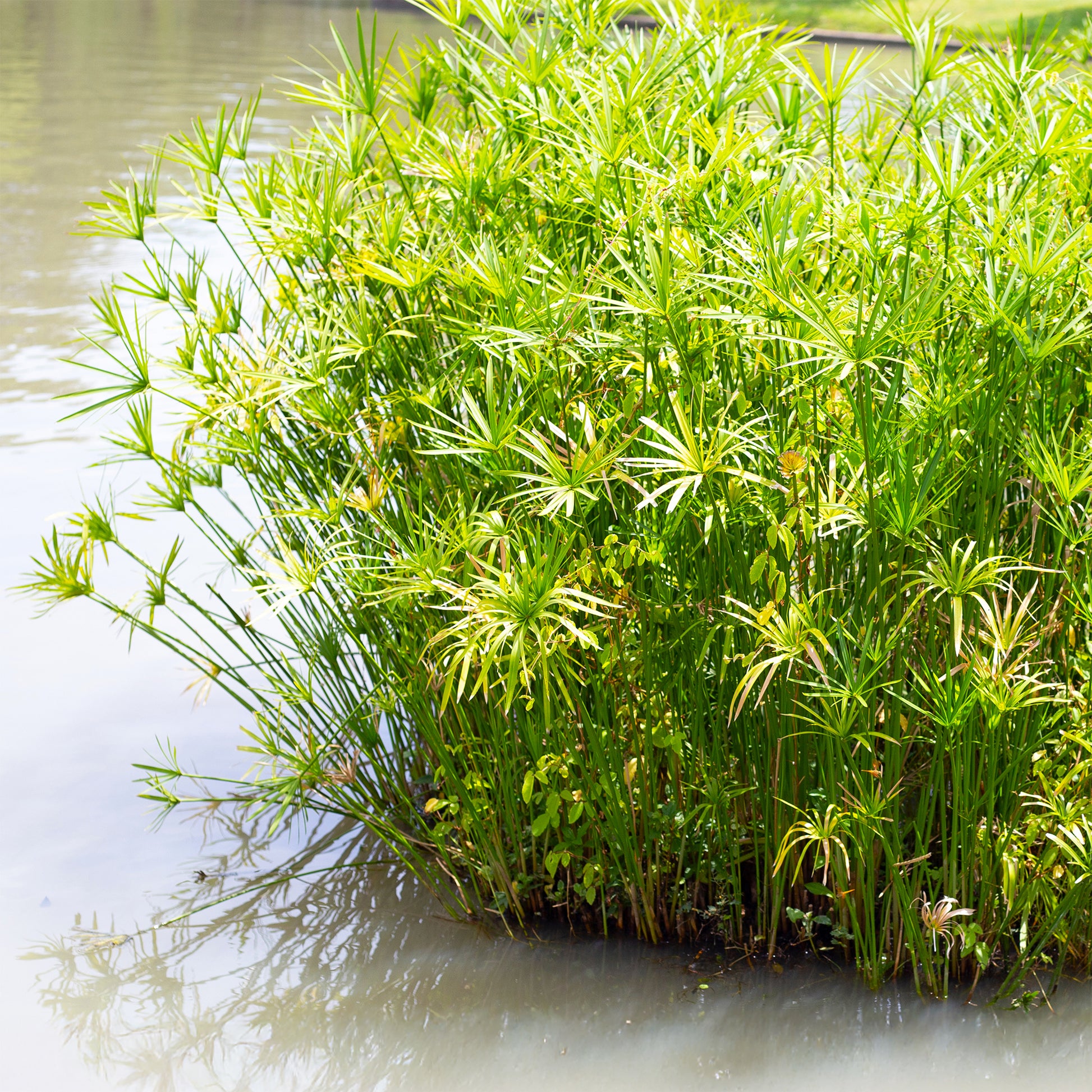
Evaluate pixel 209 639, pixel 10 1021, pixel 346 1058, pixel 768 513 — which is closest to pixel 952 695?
pixel 768 513

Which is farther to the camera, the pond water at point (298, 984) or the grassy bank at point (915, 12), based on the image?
the grassy bank at point (915, 12)

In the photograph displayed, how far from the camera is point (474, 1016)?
2.14 meters

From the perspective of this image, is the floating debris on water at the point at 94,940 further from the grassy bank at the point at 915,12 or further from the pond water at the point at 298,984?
the grassy bank at the point at 915,12

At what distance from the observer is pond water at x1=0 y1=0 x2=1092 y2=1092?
2.02 meters

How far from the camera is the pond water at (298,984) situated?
202cm

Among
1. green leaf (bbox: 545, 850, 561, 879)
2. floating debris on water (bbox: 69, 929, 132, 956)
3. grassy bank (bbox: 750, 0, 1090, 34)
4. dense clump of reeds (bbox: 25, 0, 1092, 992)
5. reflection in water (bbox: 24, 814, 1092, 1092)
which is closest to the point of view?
dense clump of reeds (bbox: 25, 0, 1092, 992)

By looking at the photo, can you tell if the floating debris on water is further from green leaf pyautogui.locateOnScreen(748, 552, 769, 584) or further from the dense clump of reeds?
green leaf pyautogui.locateOnScreen(748, 552, 769, 584)

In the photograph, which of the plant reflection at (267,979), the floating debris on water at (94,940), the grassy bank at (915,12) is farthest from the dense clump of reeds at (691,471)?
the grassy bank at (915,12)

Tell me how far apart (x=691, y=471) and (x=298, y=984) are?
125 centimetres

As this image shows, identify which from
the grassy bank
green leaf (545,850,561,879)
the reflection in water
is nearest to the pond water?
the reflection in water

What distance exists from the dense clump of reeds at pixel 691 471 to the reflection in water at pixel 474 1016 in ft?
0.30

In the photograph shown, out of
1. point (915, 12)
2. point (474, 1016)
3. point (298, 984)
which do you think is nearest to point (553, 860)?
point (474, 1016)

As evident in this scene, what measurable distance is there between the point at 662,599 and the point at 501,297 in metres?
0.54

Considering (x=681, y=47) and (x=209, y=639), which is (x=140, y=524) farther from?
(x=681, y=47)
